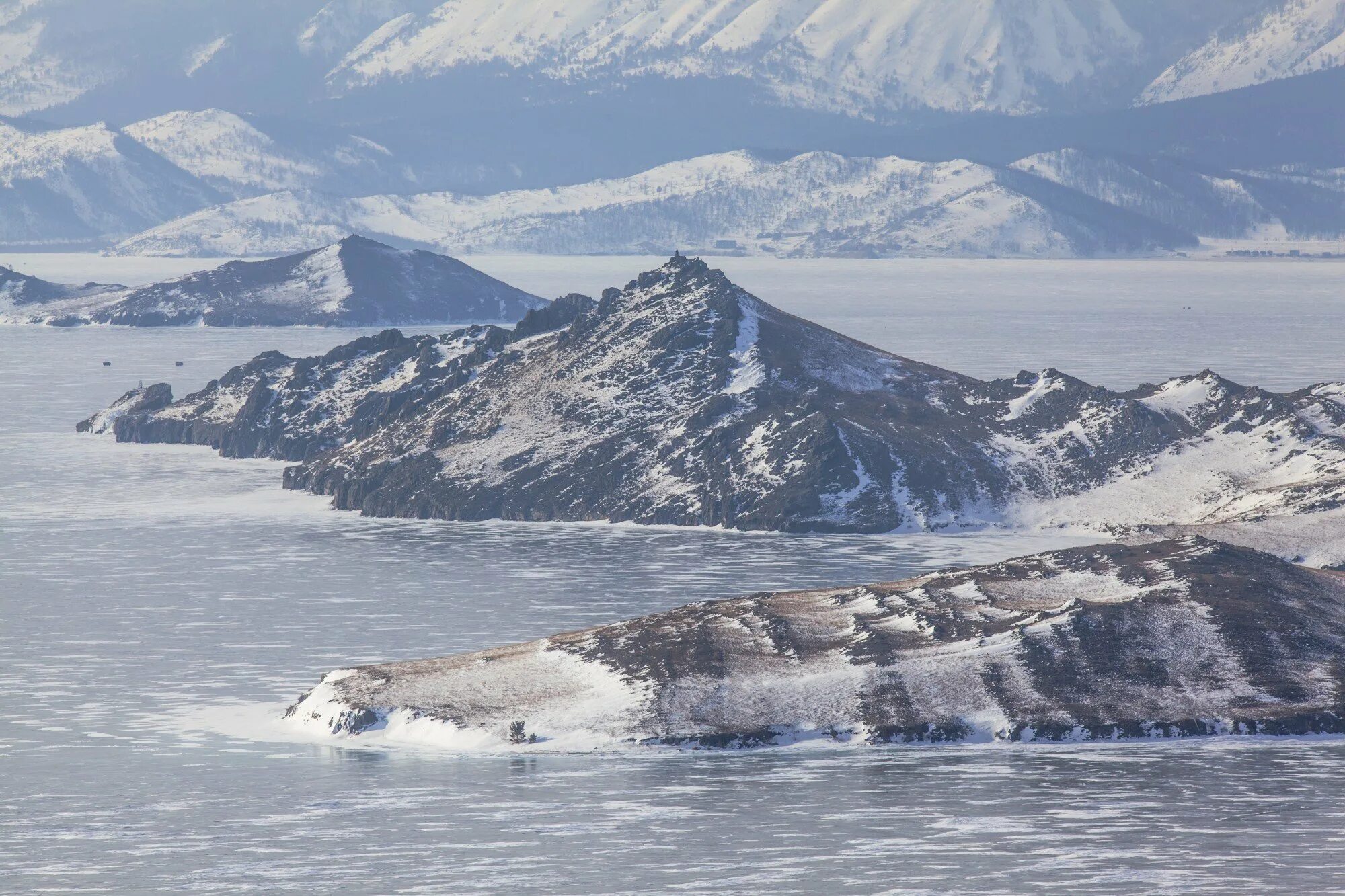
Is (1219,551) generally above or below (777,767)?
above

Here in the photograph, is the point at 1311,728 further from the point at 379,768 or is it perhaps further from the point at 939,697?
the point at 379,768

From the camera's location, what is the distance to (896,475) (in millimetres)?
190750

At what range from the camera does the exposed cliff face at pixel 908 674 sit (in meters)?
115

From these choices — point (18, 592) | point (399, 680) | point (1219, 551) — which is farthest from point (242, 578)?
point (1219, 551)

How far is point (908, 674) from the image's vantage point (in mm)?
119250

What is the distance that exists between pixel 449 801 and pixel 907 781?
20073mm

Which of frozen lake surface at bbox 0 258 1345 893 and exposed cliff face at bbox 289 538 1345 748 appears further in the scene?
exposed cliff face at bbox 289 538 1345 748

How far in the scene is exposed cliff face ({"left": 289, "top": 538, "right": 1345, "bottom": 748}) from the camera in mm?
114812

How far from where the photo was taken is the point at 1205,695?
387ft

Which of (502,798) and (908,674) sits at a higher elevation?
(908,674)

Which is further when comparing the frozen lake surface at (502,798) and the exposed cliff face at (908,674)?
the exposed cliff face at (908,674)

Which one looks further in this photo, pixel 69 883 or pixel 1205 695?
pixel 1205 695

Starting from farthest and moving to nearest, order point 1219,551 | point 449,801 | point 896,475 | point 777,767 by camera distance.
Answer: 1. point 896,475
2. point 1219,551
3. point 777,767
4. point 449,801

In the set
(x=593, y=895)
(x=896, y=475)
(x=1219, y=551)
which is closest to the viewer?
(x=593, y=895)
